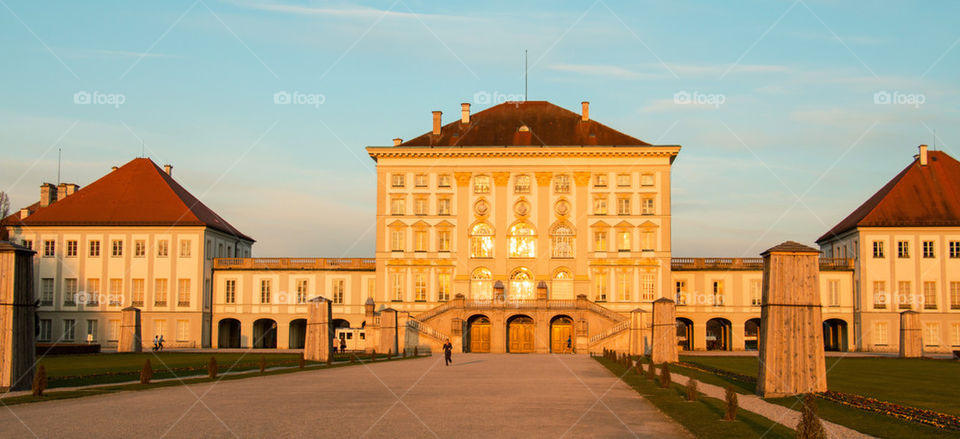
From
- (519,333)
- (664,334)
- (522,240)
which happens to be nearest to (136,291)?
(519,333)

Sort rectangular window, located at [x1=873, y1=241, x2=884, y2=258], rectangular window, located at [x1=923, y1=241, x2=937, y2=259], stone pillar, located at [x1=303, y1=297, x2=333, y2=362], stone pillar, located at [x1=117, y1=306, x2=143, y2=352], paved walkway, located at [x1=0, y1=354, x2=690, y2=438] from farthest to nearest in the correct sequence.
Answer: rectangular window, located at [x1=873, y1=241, x2=884, y2=258] < rectangular window, located at [x1=923, y1=241, x2=937, y2=259] < stone pillar, located at [x1=117, y1=306, x2=143, y2=352] < stone pillar, located at [x1=303, y1=297, x2=333, y2=362] < paved walkway, located at [x1=0, y1=354, x2=690, y2=438]

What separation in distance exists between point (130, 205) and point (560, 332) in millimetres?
30124

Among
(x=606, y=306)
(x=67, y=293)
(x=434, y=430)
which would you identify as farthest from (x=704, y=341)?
(x=434, y=430)

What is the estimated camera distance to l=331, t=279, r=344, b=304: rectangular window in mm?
66625

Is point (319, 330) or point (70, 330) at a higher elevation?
point (319, 330)

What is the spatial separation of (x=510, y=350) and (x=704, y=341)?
1307cm

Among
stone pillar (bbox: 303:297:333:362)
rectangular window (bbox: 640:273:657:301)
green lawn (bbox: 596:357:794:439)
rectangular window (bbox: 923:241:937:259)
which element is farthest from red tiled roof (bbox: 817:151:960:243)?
green lawn (bbox: 596:357:794:439)

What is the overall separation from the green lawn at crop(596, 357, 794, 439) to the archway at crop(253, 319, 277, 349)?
4697 cm

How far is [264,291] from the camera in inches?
2628

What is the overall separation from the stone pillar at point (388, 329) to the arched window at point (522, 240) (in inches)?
712

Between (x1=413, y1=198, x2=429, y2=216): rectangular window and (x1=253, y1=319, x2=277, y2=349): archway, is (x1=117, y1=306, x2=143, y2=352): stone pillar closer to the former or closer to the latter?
(x1=253, y1=319, x2=277, y2=349): archway

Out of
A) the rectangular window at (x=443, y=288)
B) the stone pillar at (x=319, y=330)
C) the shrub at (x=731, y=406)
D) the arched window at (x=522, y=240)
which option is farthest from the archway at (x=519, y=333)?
the shrub at (x=731, y=406)

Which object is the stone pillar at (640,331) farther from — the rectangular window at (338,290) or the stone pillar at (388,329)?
the rectangular window at (338,290)

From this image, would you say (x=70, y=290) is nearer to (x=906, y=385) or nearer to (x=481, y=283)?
(x=481, y=283)
